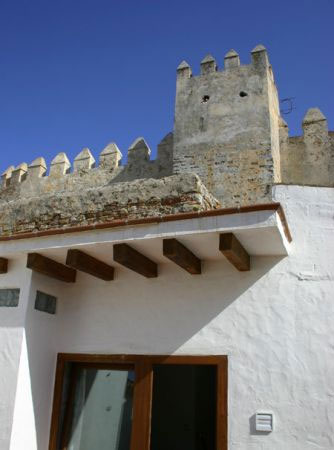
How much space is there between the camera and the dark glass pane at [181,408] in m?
7.29

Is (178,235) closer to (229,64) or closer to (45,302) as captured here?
(45,302)

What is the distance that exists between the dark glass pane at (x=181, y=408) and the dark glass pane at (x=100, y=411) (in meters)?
2.25

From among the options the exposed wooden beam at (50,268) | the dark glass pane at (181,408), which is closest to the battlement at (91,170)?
the dark glass pane at (181,408)

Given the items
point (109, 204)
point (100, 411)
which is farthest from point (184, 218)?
point (100, 411)

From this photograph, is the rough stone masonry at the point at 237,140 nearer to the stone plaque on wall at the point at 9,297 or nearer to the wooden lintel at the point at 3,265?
the wooden lintel at the point at 3,265

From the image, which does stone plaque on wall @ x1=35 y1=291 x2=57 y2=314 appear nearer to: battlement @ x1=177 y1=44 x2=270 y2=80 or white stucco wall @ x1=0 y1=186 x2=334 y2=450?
white stucco wall @ x1=0 y1=186 x2=334 y2=450

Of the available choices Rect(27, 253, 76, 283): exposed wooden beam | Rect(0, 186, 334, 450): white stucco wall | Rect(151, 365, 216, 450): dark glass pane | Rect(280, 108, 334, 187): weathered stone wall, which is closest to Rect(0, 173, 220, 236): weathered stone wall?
Rect(27, 253, 76, 283): exposed wooden beam

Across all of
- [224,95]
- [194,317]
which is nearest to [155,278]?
[194,317]

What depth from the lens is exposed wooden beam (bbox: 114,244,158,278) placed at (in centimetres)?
436

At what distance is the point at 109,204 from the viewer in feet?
18.0

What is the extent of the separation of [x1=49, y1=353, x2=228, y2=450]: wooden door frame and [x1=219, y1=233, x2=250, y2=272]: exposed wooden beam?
876mm

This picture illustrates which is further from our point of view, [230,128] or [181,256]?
[230,128]

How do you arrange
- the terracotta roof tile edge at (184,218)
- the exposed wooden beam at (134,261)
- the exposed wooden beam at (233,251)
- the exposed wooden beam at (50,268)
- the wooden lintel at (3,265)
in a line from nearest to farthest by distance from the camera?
1. the terracotta roof tile edge at (184,218)
2. the exposed wooden beam at (233,251)
3. the exposed wooden beam at (134,261)
4. the exposed wooden beam at (50,268)
5. the wooden lintel at (3,265)

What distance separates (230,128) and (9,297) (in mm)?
10863
